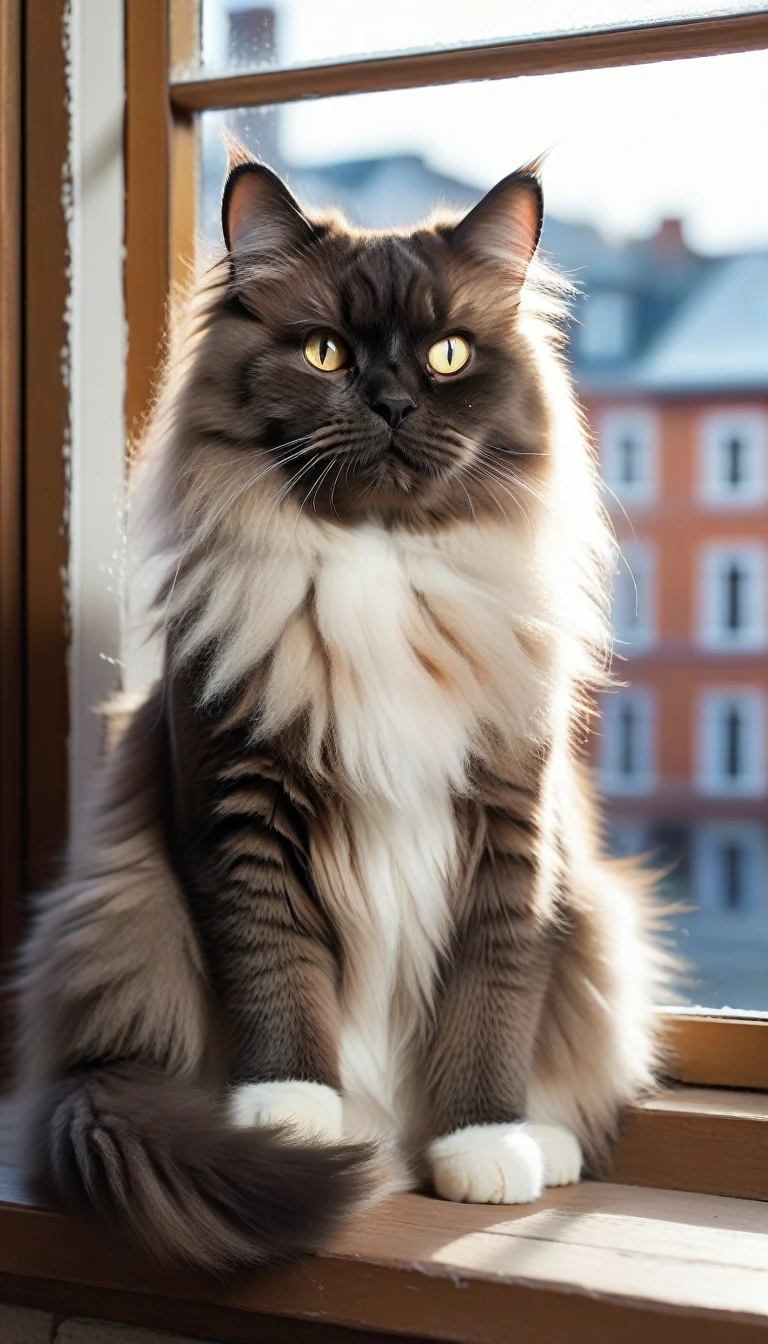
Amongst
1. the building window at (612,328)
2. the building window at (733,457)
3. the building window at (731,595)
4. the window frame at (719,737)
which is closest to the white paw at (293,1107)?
the window frame at (719,737)

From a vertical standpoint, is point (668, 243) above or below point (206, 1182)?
above

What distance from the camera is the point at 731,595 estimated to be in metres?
7.56

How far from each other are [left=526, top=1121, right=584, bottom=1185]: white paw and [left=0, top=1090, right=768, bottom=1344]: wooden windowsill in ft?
0.07

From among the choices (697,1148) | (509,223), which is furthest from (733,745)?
(509,223)

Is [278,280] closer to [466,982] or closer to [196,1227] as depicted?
[466,982]

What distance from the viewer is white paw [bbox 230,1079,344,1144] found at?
3.40 feet

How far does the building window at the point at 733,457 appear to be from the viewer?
782cm

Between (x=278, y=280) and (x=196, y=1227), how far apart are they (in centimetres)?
88

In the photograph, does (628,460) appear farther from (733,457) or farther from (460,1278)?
(460,1278)

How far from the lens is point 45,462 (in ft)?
5.08

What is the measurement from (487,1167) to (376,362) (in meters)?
0.76

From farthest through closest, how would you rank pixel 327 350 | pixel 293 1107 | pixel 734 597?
pixel 734 597 < pixel 327 350 < pixel 293 1107

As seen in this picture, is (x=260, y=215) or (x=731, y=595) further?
(x=731, y=595)

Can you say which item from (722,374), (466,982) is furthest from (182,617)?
(722,374)
